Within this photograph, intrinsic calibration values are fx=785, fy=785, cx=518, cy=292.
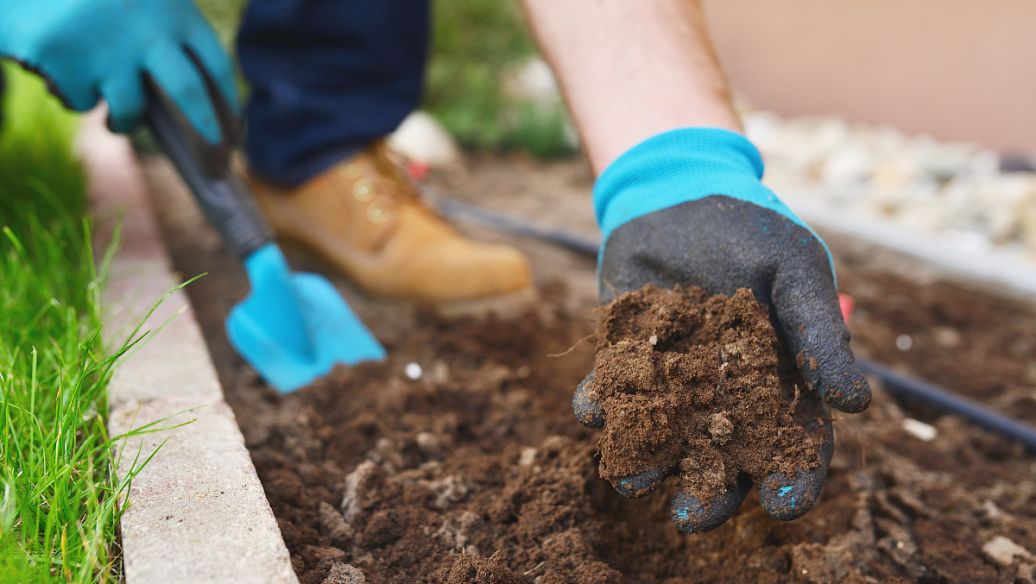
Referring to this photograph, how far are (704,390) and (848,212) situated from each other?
2.19m

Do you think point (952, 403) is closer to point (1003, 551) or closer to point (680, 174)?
point (1003, 551)

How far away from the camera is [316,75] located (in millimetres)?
2227

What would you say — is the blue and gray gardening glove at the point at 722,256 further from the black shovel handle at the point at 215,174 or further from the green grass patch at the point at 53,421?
the black shovel handle at the point at 215,174

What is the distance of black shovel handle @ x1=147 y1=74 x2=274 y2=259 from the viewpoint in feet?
5.45

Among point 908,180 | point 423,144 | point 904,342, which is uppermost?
point 904,342

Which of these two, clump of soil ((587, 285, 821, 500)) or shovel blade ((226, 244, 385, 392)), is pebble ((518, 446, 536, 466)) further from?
shovel blade ((226, 244, 385, 392))

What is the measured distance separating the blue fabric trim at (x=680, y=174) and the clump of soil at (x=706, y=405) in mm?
209

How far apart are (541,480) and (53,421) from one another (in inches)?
27.9

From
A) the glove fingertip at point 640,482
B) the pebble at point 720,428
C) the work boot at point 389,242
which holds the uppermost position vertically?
the pebble at point 720,428

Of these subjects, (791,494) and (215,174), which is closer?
(791,494)

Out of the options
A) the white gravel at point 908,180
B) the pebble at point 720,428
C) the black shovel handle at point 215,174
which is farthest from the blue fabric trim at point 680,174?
the white gravel at point 908,180

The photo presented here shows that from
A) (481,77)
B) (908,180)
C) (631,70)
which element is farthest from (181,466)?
(481,77)

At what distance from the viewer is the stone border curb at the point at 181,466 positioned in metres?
0.88

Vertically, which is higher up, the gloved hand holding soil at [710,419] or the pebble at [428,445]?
the gloved hand holding soil at [710,419]
